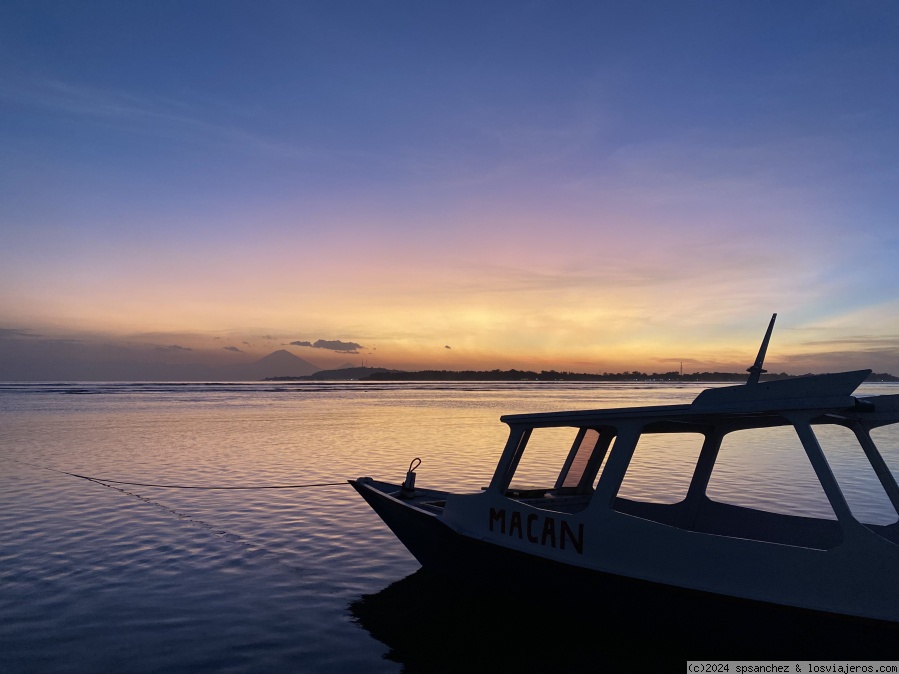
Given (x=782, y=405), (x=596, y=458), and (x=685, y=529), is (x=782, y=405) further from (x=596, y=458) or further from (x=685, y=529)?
(x=596, y=458)

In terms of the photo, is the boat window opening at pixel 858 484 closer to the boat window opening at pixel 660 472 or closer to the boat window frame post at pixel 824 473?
the boat window opening at pixel 660 472

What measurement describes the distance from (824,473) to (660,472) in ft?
52.0

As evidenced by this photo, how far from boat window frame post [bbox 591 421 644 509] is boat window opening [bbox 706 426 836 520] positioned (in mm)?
8258

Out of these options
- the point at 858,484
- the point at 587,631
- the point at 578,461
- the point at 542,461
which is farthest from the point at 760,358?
the point at 542,461

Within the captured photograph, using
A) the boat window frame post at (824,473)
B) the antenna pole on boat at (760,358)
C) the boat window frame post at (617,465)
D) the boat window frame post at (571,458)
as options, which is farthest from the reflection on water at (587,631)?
the antenna pole on boat at (760,358)

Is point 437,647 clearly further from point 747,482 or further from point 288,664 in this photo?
point 747,482

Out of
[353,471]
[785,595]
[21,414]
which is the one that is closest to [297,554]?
[785,595]

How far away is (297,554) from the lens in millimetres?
12297

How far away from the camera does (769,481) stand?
1995 cm

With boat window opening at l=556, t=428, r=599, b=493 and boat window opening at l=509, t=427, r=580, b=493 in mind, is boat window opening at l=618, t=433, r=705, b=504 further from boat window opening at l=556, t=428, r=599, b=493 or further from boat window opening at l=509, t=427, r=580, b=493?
boat window opening at l=556, t=428, r=599, b=493

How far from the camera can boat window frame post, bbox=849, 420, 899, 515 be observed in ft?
21.7

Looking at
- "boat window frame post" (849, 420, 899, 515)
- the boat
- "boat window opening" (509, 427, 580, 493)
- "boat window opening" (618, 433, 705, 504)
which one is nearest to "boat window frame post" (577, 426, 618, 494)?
the boat

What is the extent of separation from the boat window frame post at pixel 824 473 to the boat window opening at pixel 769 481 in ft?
29.0

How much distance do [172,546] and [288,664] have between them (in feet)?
20.5
